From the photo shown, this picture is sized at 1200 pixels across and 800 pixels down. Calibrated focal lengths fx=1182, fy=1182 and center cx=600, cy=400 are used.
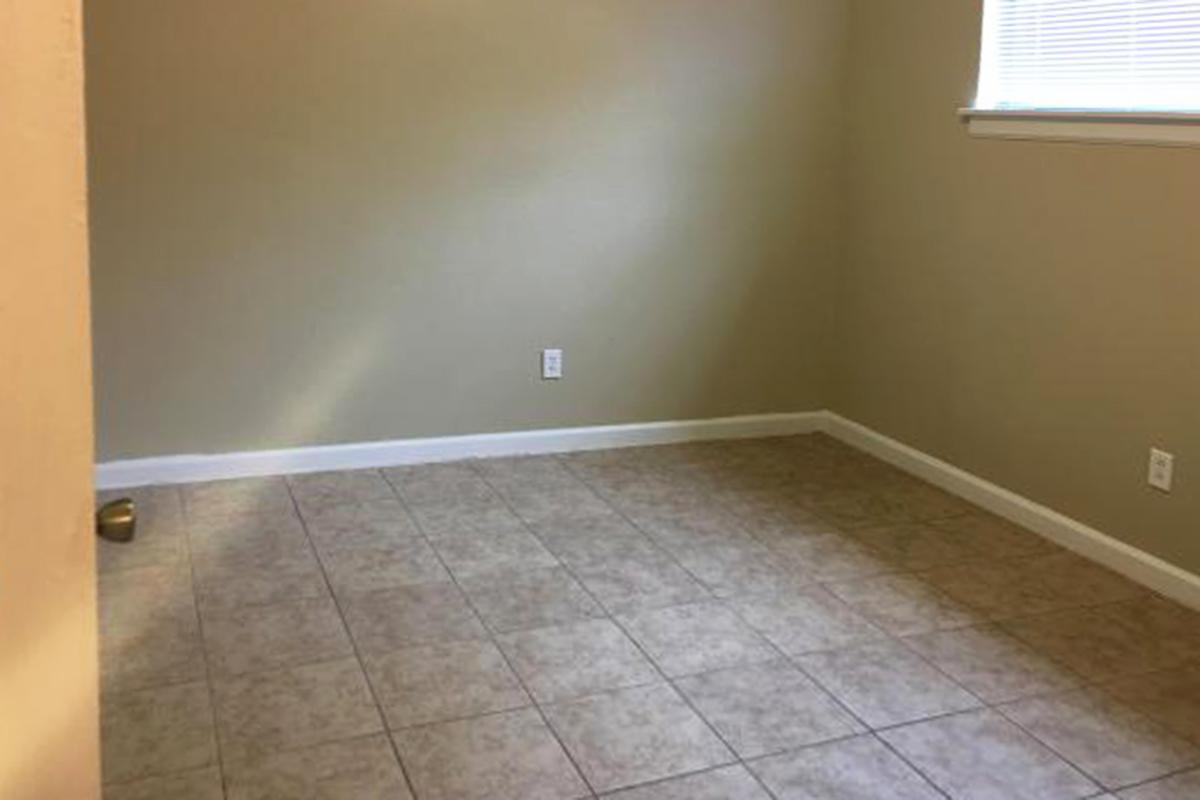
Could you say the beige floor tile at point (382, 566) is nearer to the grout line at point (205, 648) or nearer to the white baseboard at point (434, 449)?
the grout line at point (205, 648)

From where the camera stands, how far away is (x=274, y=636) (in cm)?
273

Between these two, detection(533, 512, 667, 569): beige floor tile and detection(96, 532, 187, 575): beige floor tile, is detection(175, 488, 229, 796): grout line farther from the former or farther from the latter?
detection(533, 512, 667, 569): beige floor tile

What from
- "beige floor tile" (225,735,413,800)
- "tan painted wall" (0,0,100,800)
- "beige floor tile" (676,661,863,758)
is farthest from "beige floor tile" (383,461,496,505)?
"tan painted wall" (0,0,100,800)

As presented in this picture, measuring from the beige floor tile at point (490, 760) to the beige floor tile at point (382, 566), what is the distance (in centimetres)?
76

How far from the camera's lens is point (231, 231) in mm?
3723

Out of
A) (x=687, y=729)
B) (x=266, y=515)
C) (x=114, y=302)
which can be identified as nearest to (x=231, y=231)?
(x=114, y=302)

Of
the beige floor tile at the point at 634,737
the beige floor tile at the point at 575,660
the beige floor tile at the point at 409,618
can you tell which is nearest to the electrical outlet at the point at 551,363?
the beige floor tile at the point at 409,618

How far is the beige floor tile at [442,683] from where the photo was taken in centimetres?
240

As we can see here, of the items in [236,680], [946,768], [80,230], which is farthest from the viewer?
[236,680]

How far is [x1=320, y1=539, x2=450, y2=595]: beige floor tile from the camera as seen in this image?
305 cm

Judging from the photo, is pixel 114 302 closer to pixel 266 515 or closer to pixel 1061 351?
pixel 266 515

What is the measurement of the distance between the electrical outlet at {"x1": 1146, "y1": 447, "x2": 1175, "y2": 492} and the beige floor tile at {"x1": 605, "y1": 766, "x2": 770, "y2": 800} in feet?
5.18

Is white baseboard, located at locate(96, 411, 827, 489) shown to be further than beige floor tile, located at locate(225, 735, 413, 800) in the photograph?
Yes

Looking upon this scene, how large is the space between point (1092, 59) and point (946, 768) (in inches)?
81.6
